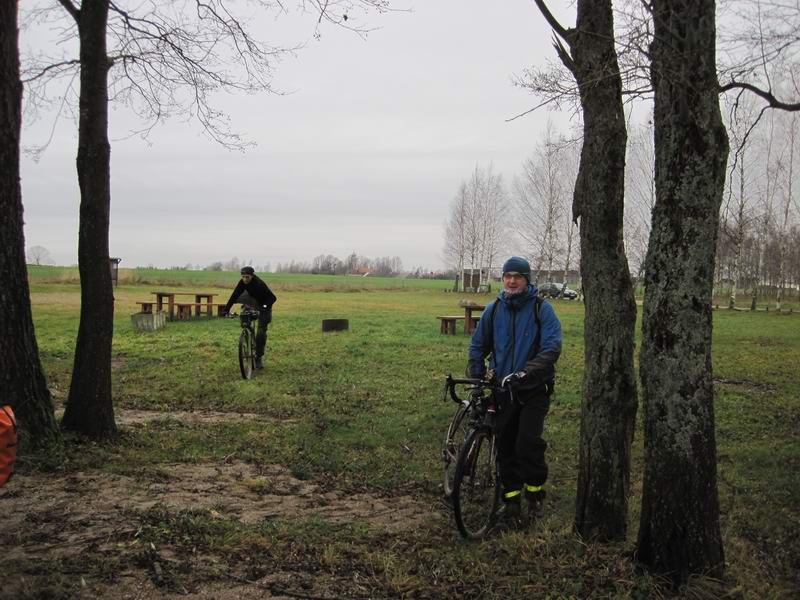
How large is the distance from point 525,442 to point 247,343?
22.9 ft

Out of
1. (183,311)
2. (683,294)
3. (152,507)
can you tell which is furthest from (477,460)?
(183,311)

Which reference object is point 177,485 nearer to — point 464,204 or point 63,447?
point 63,447

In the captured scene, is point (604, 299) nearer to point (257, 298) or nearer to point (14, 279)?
point (14, 279)

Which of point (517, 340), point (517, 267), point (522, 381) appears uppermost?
point (517, 267)

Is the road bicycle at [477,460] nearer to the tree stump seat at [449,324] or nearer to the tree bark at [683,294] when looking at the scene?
the tree bark at [683,294]

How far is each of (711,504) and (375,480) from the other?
122 inches

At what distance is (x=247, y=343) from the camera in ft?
35.6

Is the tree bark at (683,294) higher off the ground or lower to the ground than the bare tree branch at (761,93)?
lower

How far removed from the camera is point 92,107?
6426mm

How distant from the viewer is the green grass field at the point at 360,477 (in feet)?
11.7

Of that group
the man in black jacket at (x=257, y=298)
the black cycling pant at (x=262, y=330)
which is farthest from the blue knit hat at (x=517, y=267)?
the black cycling pant at (x=262, y=330)

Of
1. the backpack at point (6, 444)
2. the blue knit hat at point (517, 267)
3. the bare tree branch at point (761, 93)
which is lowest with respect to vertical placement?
the backpack at point (6, 444)

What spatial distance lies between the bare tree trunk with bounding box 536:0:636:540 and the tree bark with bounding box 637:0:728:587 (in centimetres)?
64

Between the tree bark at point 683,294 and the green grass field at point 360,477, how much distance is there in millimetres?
368
